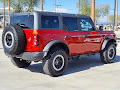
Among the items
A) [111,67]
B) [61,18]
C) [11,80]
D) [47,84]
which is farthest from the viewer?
Result: [111,67]

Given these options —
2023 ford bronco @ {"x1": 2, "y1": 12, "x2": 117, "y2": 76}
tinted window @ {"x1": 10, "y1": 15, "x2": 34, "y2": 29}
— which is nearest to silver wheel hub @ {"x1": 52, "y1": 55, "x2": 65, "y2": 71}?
2023 ford bronco @ {"x1": 2, "y1": 12, "x2": 117, "y2": 76}

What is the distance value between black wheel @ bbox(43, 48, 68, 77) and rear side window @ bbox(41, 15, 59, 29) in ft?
2.41

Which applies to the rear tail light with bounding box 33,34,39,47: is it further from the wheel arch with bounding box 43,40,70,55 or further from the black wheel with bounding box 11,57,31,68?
the black wheel with bounding box 11,57,31,68

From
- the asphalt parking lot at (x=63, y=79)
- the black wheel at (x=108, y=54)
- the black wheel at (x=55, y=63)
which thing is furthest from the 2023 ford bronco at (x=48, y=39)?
the black wheel at (x=108, y=54)

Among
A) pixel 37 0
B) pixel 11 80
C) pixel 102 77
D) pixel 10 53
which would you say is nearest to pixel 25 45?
pixel 10 53

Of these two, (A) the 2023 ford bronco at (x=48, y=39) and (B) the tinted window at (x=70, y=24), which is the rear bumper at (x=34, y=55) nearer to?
(A) the 2023 ford bronco at (x=48, y=39)

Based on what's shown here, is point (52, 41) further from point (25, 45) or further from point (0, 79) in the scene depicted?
point (0, 79)

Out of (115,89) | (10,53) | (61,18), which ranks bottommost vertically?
(115,89)

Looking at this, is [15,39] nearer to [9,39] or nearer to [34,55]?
[9,39]

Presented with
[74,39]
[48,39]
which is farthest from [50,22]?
[74,39]

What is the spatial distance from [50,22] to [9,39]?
134cm

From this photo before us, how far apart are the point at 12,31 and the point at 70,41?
191 centimetres

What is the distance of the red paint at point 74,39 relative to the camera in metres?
5.76

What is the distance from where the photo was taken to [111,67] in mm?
7566
